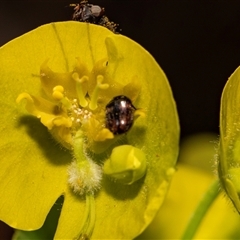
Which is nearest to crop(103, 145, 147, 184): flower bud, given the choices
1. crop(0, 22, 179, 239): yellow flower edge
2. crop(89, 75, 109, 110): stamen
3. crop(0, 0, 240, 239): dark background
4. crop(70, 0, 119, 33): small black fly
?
crop(0, 22, 179, 239): yellow flower edge

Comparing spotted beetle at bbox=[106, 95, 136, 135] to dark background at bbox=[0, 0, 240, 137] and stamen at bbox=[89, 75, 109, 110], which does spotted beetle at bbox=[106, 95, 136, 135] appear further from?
dark background at bbox=[0, 0, 240, 137]

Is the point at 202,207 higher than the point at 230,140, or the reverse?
the point at 230,140

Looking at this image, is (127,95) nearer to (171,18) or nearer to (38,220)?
(38,220)

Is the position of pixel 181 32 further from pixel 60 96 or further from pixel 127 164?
pixel 127 164

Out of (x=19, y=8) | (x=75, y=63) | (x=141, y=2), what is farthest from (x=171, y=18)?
(x=75, y=63)

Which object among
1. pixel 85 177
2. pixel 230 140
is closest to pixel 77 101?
pixel 85 177

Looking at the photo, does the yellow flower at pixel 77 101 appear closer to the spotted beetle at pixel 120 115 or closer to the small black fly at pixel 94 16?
the spotted beetle at pixel 120 115
